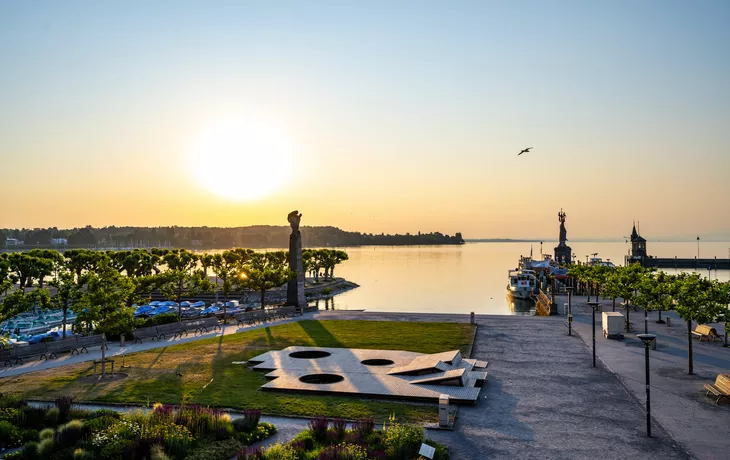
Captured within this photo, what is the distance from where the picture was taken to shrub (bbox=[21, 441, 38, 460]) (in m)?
14.0

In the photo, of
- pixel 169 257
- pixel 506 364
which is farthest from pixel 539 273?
pixel 506 364

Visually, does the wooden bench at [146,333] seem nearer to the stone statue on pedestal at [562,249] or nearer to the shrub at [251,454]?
the shrub at [251,454]

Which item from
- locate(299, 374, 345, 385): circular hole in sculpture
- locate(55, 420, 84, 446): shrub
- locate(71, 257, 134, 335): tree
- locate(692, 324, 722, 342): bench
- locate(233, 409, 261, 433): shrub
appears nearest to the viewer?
locate(55, 420, 84, 446): shrub

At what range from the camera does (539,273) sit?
108 metres

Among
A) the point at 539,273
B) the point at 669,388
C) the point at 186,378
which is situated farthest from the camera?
the point at 539,273

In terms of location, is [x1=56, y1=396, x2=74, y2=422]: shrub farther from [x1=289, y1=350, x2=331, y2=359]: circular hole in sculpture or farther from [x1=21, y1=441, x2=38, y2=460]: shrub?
[x1=289, y1=350, x2=331, y2=359]: circular hole in sculpture

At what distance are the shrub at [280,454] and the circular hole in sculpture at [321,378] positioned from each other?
9000mm

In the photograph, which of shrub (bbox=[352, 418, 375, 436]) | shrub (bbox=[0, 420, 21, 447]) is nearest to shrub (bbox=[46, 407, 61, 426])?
shrub (bbox=[0, 420, 21, 447])

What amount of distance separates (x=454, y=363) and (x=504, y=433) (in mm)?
8190

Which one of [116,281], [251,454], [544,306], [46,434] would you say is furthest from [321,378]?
[544,306]

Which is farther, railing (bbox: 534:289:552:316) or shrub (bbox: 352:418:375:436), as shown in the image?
railing (bbox: 534:289:552:316)

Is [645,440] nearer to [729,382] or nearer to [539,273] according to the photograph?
[729,382]

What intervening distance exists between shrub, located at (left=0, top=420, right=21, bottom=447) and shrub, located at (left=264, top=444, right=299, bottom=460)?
7.86 metres

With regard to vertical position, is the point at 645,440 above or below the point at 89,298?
below
